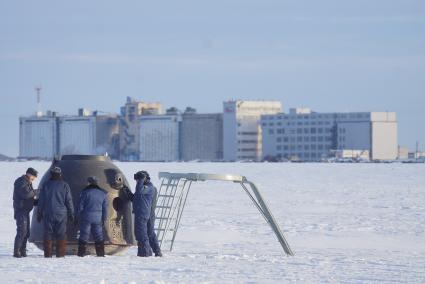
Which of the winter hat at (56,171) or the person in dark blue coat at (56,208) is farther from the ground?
the winter hat at (56,171)

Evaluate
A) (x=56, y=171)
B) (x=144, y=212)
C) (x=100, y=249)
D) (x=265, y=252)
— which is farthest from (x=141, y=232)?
(x=265, y=252)

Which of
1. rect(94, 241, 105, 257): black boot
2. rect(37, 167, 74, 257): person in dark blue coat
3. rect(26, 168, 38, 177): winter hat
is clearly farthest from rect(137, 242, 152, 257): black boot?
rect(26, 168, 38, 177): winter hat

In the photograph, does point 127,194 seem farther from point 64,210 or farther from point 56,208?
point 56,208

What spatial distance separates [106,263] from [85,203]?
3.93 ft

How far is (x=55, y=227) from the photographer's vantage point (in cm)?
1944

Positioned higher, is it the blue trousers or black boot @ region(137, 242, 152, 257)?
the blue trousers

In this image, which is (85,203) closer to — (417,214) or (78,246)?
(78,246)

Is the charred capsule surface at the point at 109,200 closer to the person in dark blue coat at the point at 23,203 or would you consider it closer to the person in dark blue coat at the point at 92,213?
the person in dark blue coat at the point at 92,213

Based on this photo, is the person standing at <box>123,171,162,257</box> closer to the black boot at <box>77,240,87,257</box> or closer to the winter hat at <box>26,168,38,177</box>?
the black boot at <box>77,240,87,257</box>

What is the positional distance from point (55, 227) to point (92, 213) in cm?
56

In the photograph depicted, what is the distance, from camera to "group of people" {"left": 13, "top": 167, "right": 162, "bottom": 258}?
19359mm

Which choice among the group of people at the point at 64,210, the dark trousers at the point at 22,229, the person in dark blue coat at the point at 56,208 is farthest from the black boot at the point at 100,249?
the dark trousers at the point at 22,229

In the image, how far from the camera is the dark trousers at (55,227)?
19.4 m

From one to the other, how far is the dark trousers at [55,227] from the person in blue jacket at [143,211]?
3.68 ft
